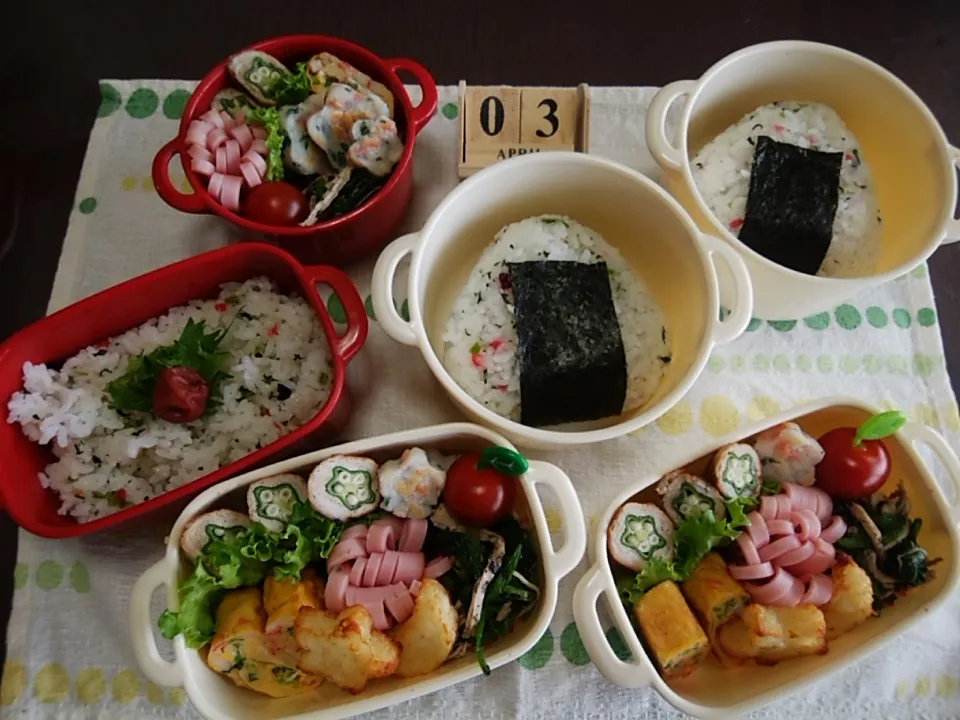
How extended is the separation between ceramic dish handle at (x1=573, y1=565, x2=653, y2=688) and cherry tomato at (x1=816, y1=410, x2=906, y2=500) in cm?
36

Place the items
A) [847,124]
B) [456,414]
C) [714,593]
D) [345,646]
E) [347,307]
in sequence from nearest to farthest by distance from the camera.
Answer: [345,646] → [714,593] → [347,307] → [456,414] → [847,124]

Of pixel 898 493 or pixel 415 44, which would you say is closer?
pixel 898 493

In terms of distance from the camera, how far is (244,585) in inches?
42.4

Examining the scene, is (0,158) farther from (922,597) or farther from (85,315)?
(922,597)

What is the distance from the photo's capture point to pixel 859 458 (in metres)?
1.10

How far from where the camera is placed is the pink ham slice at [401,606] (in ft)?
3.35

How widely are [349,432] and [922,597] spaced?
0.83 m

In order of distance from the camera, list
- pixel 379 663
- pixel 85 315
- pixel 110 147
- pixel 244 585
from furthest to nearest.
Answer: pixel 110 147, pixel 85 315, pixel 244 585, pixel 379 663

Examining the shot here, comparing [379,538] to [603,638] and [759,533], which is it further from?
[759,533]

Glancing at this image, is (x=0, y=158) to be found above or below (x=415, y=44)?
below

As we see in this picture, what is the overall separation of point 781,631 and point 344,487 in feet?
1.91

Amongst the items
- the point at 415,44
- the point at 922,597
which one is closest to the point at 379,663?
the point at 922,597

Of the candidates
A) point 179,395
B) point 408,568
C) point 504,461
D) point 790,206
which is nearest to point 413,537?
point 408,568

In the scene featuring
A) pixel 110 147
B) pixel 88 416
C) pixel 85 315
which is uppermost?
pixel 110 147
